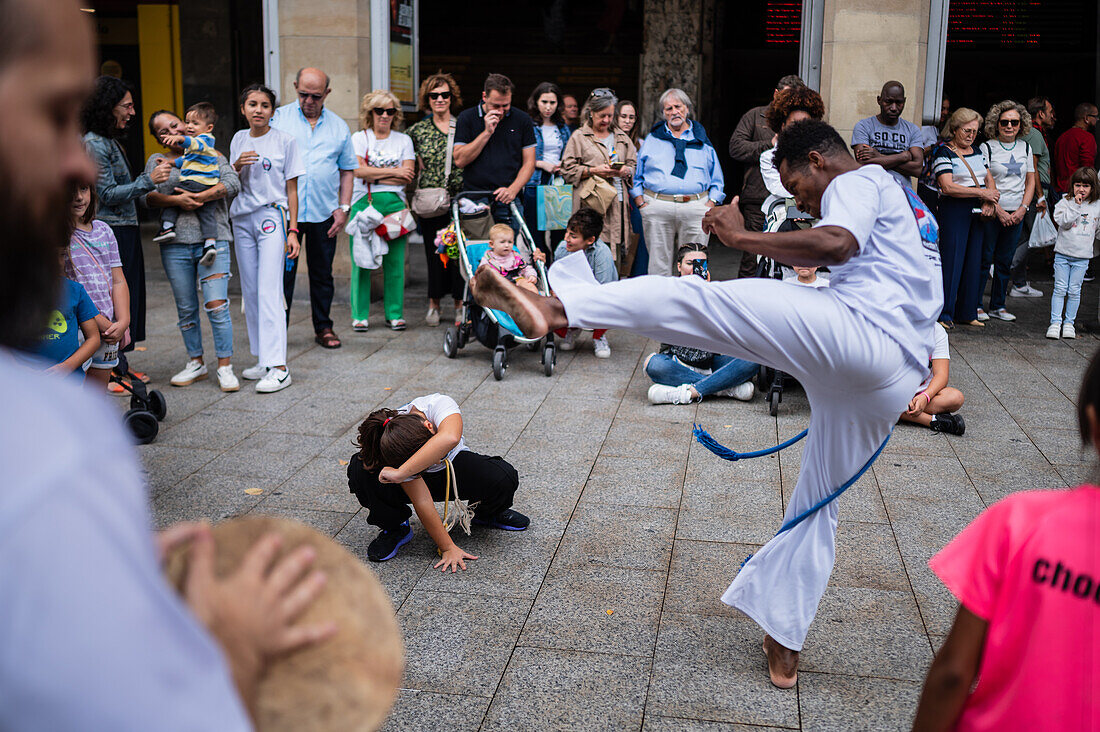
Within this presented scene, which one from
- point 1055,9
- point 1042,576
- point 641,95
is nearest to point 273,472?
point 1042,576

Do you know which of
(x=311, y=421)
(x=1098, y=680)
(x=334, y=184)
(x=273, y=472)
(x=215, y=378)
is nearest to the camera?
(x=1098, y=680)

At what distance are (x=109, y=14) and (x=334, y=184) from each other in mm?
11236

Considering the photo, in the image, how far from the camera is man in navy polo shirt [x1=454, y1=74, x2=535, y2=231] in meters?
9.06

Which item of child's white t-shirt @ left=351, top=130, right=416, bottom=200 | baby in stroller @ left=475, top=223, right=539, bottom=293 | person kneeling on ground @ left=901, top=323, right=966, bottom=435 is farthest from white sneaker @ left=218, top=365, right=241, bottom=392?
person kneeling on ground @ left=901, top=323, right=966, bottom=435

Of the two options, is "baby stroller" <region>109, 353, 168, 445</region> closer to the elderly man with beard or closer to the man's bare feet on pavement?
the man's bare feet on pavement

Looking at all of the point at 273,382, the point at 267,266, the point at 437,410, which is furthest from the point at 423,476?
the point at 267,266

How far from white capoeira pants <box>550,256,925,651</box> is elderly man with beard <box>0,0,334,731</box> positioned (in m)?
2.19

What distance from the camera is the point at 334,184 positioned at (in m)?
8.58

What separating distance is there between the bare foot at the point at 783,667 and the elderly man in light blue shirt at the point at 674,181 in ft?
19.6

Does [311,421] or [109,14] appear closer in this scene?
[311,421]

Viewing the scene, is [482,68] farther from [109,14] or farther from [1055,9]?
[1055,9]

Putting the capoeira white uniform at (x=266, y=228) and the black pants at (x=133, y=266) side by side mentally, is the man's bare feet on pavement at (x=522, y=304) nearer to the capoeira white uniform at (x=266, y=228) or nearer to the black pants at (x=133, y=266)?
the capoeira white uniform at (x=266, y=228)

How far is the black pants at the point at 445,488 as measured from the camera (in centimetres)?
452

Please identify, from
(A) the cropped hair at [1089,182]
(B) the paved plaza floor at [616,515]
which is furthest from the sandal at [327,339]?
(A) the cropped hair at [1089,182]
